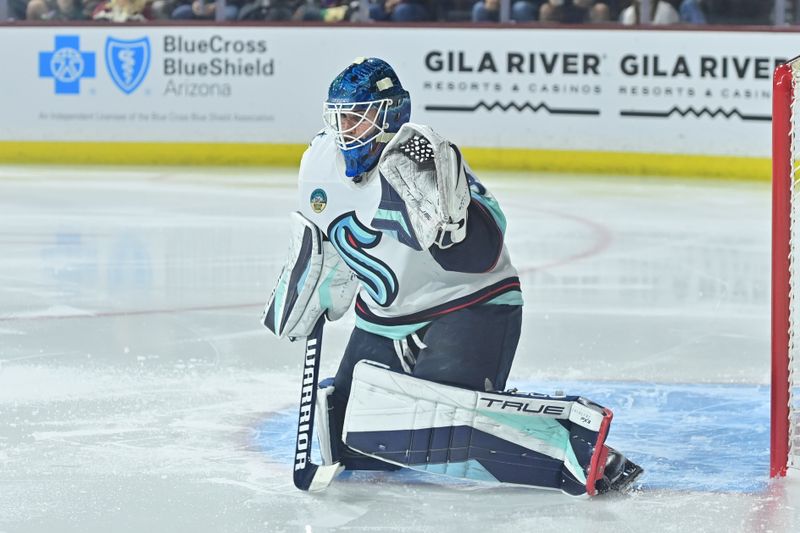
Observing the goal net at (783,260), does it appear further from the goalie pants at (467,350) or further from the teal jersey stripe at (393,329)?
the teal jersey stripe at (393,329)

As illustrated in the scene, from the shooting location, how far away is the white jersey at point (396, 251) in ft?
9.16

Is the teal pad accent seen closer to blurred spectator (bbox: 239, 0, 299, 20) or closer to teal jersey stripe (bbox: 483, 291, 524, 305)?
teal jersey stripe (bbox: 483, 291, 524, 305)

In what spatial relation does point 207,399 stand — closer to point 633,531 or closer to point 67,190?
point 633,531

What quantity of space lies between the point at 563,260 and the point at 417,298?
3.33 m

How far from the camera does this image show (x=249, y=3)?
10.1 meters

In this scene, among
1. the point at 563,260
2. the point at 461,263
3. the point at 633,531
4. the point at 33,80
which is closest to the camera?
the point at 633,531

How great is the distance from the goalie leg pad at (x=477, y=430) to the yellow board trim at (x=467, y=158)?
688cm

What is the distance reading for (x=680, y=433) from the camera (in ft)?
10.8

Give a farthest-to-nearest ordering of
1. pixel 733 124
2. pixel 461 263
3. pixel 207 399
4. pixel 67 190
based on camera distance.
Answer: pixel 733 124, pixel 67 190, pixel 207 399, pixel 461 263

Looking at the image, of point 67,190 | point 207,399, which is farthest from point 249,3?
point 207,399

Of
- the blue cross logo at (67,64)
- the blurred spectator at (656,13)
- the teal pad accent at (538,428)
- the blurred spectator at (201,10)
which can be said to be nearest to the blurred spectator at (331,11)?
the blurred spectator at (201,10)

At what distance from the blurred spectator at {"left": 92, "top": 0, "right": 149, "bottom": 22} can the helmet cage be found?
7.64m

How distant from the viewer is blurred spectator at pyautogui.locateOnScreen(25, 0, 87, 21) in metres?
10.1

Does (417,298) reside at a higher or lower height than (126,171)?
higher
